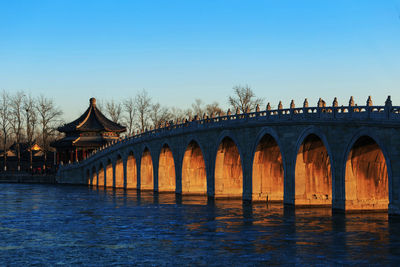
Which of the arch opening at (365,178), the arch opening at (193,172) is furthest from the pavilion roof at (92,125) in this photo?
the arch opening at (365,178)

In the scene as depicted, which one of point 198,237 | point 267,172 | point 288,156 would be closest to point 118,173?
point 267,172

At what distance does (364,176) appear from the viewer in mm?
35719

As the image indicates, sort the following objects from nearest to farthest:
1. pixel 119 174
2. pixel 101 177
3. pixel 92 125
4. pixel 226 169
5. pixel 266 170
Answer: pixel 266 170 → pixel 226 169 → pixel 119 174 → pixel 101 177 → pixel 92 125

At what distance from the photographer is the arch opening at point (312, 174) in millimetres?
39938

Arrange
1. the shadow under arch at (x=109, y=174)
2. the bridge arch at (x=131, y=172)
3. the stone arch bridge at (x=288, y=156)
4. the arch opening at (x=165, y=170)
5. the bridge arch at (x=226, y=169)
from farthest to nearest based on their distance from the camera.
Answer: the shadow under arch at (x=109, y=174) < the bridge arch at (x=131, y=172) < the arch opening at (x=165, y=170) < the bridge arch at (x=226, y=169) < the stone arch bridge at (x=288, y=156)

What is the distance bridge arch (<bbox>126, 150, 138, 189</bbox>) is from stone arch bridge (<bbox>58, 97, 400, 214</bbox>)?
15.2 feet

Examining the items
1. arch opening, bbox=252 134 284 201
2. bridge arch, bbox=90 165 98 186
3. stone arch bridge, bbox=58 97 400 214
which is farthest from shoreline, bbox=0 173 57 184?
arch opening, bbox=252 134 284 201

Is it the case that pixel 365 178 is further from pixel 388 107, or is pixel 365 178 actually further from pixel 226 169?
pixel 226 169

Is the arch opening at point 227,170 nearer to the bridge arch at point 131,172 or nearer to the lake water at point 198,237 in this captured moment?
the lake water at point 198,237

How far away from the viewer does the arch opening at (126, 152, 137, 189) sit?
74.9 metres

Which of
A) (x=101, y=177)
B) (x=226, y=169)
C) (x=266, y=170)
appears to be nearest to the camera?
(x=266, y=170)

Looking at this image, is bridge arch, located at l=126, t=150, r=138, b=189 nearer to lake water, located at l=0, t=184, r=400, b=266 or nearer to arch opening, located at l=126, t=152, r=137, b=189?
arch opening, located at l=126, t=152, r=137, b=189

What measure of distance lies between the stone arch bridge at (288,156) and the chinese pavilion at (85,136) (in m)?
34.6

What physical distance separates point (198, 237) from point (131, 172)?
1878 inches
